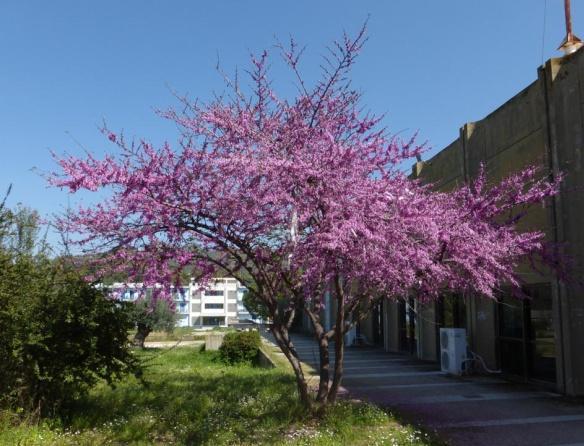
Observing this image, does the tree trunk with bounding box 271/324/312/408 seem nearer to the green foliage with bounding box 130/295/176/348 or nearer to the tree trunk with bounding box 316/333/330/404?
the tree trunk with bounding box 316/333/330/404

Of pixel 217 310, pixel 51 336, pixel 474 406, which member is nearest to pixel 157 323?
pixel 51 336

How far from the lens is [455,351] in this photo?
47.4ft

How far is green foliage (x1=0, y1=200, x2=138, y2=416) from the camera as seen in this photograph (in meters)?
8.40

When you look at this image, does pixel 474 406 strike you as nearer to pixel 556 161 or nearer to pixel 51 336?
pixel 556 161

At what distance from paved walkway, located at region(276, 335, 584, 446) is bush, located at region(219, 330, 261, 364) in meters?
3.74

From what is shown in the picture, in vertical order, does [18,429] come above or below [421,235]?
below

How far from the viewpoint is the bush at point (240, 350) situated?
18.1 meters

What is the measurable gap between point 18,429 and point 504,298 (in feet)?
35.2

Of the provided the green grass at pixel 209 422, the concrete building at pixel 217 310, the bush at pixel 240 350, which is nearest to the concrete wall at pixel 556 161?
the green grass at pixel 209 422

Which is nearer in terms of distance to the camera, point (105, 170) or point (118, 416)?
point (105, 170)

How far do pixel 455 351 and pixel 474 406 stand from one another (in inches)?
168

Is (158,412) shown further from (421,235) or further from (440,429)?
(421,235)

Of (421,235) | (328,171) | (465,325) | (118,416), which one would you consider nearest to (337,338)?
(421,235)

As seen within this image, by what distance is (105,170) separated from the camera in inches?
291
